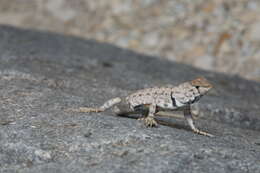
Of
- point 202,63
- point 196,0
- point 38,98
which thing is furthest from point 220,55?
point 38,98

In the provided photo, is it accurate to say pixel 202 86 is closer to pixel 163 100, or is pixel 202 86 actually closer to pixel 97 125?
pixel 163 100

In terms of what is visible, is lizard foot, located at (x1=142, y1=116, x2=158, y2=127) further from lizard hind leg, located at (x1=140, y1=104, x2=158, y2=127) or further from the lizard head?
the lizard head

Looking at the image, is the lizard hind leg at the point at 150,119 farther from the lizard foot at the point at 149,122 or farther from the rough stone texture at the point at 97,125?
the rough stone texture at the point at 97,125

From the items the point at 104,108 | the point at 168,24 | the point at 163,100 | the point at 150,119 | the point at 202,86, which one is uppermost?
the point at 168,24

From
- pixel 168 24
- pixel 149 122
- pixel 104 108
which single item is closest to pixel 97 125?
pixel 149 122

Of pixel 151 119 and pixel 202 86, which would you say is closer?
pixel 202 86

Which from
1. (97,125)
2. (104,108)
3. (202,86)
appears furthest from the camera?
(104,108)
